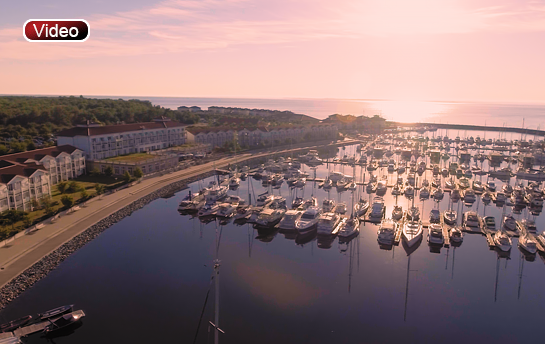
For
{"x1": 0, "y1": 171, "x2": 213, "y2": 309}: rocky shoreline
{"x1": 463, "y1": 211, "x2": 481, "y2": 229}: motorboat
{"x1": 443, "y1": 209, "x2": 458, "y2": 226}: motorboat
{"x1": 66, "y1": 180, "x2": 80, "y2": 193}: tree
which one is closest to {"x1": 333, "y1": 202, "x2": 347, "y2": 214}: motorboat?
{"x1": 443, "y1": 209, "x2": 458, "y2": 226}: motorboat

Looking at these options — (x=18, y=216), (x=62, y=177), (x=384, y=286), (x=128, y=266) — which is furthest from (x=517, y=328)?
(x=62, y=177)

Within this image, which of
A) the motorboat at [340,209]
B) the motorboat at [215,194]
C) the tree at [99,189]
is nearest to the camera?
the motorboat at [340,209]

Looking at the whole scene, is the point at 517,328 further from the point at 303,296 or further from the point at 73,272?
the point at 73,272

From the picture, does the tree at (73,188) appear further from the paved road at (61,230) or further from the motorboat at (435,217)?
the motorboat at (435,217)

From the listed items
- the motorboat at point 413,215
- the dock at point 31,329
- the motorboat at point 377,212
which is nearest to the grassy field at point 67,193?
the dock at point 31,329

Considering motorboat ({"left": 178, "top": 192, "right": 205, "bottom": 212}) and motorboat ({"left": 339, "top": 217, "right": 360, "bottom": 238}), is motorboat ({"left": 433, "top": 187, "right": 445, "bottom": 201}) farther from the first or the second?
motorboat ({"left": 178, "top": 192, "right": 205, "bottom": 212})

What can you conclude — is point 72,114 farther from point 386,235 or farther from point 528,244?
point 528,244

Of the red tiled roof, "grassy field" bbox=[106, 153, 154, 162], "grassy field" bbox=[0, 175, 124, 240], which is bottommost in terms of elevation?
"grassy field" bbox=[0, 175, 124, 240]
